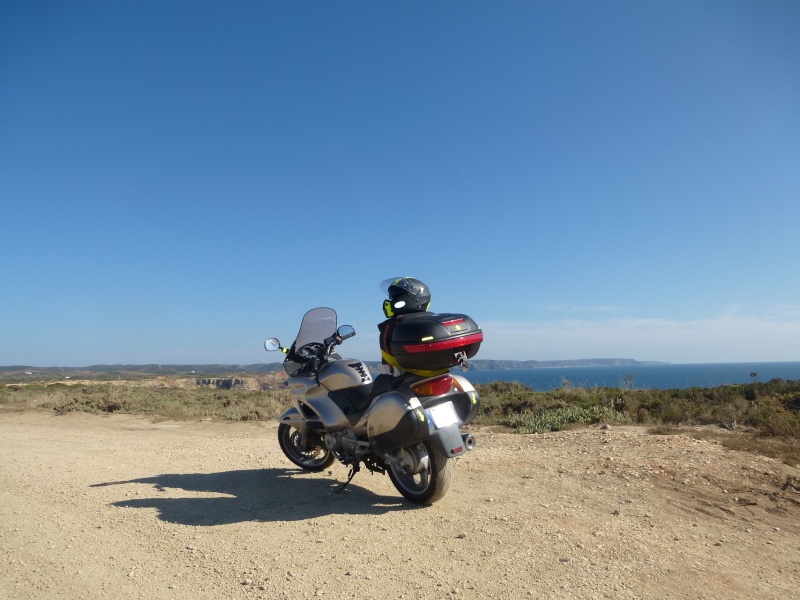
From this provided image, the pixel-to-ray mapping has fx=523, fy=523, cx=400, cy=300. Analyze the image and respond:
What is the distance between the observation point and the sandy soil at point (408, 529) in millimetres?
3238

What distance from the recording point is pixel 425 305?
205 inches

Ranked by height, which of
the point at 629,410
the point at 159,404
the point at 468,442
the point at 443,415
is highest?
the point at 443,415

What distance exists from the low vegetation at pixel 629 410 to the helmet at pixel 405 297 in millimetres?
4892

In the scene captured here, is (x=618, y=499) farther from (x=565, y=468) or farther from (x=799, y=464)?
(x=799, y=464)

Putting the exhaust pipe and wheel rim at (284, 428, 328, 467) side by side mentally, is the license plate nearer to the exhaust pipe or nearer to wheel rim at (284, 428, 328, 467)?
the exhaust pipe

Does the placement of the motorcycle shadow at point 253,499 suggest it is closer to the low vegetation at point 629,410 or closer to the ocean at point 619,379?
the ocean at point 619,379

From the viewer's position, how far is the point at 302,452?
6.32 meters

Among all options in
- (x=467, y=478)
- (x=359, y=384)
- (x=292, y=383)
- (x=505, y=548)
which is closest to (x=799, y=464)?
(x=467, y=478)

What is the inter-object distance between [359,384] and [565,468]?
274cm

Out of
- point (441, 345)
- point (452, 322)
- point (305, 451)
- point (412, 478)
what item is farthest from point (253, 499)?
point (452, 322)

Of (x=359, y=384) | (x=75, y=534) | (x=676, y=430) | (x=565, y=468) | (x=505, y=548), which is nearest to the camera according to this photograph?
(x=505, y=548)

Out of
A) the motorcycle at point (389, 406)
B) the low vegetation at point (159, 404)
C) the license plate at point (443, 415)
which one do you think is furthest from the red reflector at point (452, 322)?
the low vegetation at point (159, 404)

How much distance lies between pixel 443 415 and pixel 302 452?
8.25 feet

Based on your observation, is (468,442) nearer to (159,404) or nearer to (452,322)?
(452,322)
